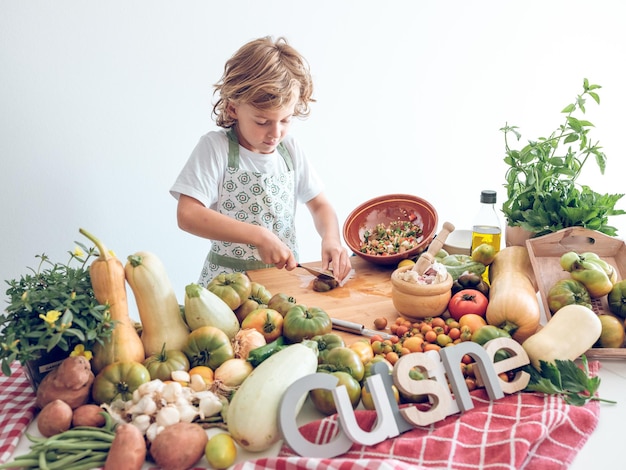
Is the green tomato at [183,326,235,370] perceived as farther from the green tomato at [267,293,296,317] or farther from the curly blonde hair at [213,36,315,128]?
the curly blonde hair at [213,36,315,128]

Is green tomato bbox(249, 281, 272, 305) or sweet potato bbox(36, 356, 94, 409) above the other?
A: green tomato bbox(249, 281, 272, 305)

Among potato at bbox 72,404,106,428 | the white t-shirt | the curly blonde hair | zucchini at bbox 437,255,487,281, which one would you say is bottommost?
potato at bbox 72,404,106,428

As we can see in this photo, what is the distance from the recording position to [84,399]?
978mm

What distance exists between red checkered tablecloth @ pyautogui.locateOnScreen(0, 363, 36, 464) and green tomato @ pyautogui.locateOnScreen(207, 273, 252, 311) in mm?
417

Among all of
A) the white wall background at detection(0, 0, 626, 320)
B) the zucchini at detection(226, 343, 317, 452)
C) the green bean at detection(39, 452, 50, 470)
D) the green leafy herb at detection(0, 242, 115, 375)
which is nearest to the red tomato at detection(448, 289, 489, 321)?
the zucchini at detection(226, 343, 317, 452)

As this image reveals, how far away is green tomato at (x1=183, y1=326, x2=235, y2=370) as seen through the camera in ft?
3.55

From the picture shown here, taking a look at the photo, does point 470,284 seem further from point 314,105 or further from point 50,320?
point 314,105

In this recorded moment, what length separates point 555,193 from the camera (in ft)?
5.16

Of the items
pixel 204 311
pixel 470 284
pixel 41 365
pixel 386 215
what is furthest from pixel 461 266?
pixel 41 365

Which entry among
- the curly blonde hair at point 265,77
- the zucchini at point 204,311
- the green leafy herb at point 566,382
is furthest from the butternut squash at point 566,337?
the curly blonde hair at point 265,77

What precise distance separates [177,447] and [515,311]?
0.76 meters

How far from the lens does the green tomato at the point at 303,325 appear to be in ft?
3.91

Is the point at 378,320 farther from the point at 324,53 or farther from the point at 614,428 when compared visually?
the point at 324,53

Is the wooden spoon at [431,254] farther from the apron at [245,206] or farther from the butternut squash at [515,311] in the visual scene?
the apron at [245,206]
